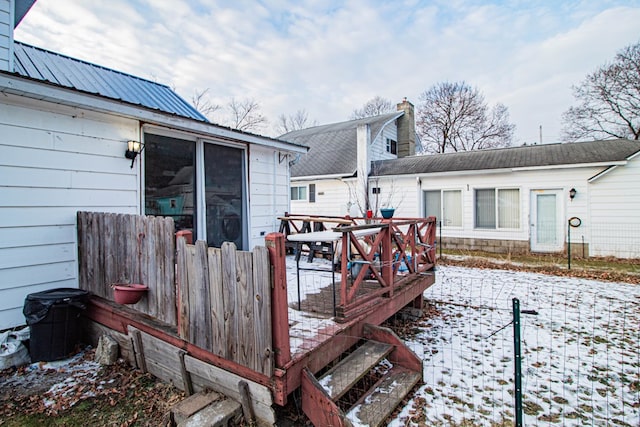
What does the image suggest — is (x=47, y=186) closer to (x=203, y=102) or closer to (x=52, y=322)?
(x=52, y=322)

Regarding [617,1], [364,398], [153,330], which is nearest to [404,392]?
[364,398]

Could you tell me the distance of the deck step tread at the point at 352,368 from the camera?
248cm

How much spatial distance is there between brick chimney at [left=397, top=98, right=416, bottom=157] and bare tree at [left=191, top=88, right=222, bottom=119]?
17005 millimetres

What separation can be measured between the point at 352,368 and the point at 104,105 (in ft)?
13.3

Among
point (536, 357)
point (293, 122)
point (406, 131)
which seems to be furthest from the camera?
point (293, 122)

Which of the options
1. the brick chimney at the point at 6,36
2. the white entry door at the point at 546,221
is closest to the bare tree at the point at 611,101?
the white entry door at the point at 546,221

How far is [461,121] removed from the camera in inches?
971

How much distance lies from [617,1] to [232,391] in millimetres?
16898

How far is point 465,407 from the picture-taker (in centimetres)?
261

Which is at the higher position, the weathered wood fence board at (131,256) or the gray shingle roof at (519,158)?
the gray shingle roof at (519,158)

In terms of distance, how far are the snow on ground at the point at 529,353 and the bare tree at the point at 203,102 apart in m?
24.2

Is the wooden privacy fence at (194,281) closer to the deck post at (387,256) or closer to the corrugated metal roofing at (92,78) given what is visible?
the deck post at (387,256)

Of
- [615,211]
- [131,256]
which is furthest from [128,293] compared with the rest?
[615,211]

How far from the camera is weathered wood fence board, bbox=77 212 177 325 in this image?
2807 mm
